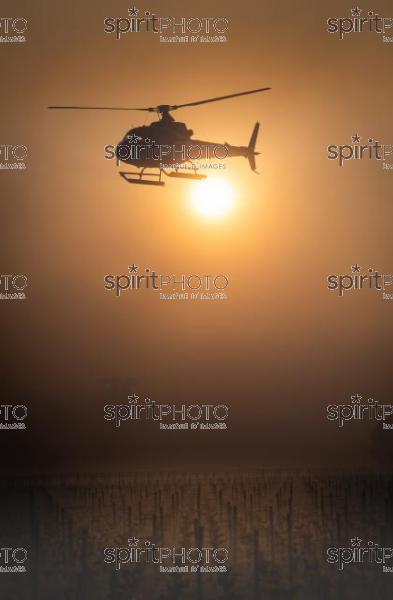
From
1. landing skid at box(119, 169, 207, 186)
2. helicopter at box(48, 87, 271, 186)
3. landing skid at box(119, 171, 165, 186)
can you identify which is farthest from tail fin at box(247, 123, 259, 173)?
landing skid at box(119, 171, 165, 186)

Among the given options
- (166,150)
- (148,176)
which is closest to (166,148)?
(166,150)

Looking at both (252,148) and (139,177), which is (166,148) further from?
(252,148)

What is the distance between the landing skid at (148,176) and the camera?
16.4 ft

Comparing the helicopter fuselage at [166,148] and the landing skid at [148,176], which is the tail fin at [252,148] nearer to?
the helicopter fuselage at [166,148]

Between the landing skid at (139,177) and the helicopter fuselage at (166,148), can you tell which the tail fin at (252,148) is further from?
the landing skid at (139,177)

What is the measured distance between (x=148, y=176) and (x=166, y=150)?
A: 15 cm

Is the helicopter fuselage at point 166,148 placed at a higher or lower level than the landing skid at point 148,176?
higher

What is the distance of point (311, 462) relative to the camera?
16.3ft

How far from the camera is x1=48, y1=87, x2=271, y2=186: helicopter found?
497cm

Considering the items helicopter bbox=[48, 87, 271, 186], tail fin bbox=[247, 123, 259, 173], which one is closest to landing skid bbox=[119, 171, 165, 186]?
helicopter bbox=[48, 87, 271, 186]

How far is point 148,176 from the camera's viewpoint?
5.00m

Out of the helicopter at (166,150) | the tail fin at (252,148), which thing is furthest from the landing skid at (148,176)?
the tail fin at (252,148)

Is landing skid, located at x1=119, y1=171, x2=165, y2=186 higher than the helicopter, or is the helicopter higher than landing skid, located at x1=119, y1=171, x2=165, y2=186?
the helicopter

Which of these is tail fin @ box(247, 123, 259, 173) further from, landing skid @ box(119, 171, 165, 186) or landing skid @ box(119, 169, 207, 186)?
landing skid @ box(119, 171, 165, 186)
